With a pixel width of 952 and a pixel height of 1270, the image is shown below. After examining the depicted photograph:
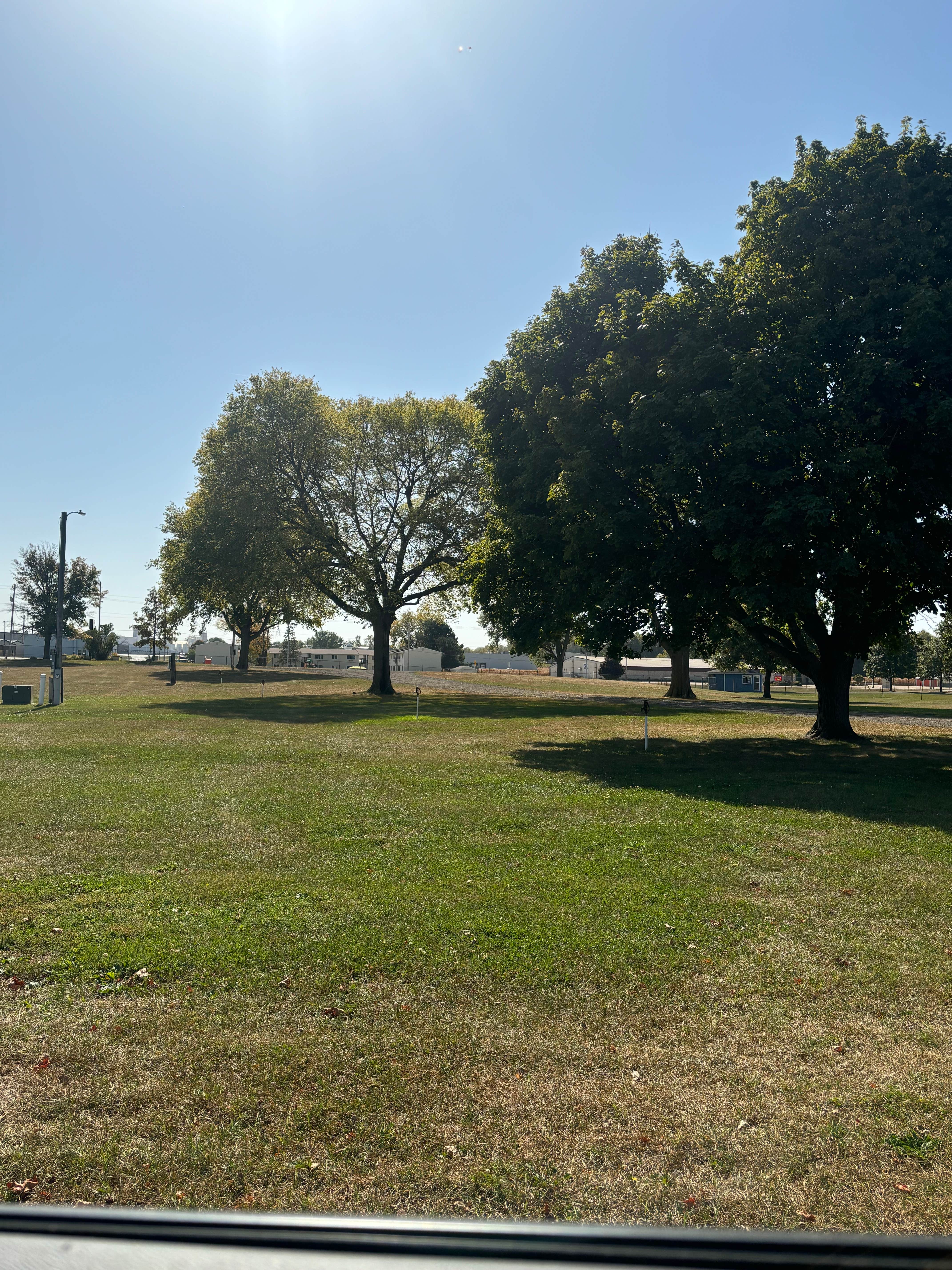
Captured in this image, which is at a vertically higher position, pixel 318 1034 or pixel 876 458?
pixel 876 458

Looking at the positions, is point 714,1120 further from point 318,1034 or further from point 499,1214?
point 318,1034

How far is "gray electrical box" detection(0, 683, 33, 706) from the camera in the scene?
2884 cm

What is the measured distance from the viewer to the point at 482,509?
1570 inches

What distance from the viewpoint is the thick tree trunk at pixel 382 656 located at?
4322 cm

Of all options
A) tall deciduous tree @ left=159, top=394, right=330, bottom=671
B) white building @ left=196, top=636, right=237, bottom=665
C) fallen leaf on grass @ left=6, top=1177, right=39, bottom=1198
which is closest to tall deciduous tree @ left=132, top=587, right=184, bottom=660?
white building @ left=196, top=636, right=237, bottom=665

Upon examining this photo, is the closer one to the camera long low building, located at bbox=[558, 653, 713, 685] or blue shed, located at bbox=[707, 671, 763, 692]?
blue shed, located at bbox=[707, 671, 763, 692]

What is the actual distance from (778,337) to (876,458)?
4.16 m

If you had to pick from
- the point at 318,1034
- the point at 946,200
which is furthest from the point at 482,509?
the point at 318,1034

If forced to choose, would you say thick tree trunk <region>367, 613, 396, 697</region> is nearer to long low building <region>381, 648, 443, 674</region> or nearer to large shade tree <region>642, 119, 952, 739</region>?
large shade tree <region>642, 119, 952, 739</region>

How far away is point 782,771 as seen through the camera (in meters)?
15.6

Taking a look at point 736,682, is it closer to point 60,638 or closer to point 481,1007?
point 60,638

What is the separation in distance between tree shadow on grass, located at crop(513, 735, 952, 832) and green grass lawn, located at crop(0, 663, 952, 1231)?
510mm

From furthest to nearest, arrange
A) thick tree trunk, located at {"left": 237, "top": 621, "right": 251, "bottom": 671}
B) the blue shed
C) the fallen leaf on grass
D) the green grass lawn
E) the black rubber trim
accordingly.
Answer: thick tree trunk, located at {"left": 237, "top": 621, "right": 251, "bottom": 671}, the blue shed, the green grass lawn, the fallen leaf on grass, the black rubber trim

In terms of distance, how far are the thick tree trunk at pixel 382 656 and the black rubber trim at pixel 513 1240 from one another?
137ft
